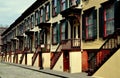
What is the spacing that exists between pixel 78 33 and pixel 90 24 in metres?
3.54

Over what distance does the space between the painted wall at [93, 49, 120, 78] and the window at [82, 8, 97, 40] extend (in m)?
4.72

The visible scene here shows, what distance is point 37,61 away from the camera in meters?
40.8

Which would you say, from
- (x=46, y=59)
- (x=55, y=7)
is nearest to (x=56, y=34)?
(x=55, y=7)

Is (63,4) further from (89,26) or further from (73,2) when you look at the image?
(89,26)

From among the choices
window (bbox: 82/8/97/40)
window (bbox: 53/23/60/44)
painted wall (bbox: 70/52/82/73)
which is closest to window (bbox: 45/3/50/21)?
window (bbox: 53/23/60/44)

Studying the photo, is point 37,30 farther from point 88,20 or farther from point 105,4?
point 105,4

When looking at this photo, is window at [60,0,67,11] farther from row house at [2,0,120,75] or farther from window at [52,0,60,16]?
window at [52,0,60,16]

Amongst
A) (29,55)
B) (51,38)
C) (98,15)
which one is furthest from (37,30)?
(98,15)

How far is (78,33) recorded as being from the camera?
2869 cm

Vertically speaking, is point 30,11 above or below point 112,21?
above

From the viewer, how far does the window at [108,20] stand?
71.9 ft

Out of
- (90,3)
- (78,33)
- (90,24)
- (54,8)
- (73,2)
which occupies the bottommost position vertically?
(78,33)

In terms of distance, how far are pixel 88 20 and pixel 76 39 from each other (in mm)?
2322

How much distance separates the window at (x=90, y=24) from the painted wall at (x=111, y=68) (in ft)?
15.5
